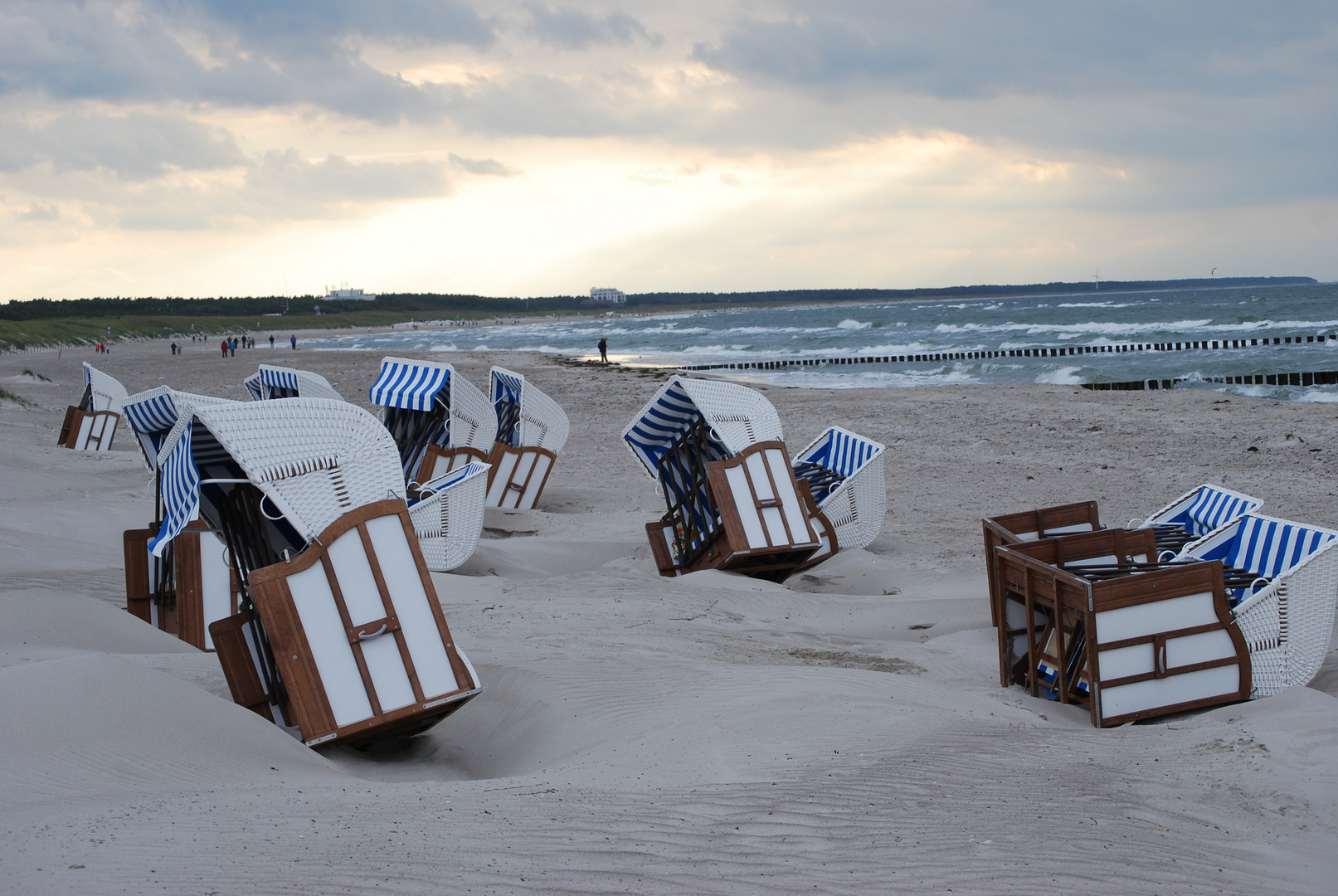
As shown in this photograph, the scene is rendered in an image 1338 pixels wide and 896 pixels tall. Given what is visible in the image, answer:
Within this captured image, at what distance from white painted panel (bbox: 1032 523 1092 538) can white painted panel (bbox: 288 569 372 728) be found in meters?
5.40

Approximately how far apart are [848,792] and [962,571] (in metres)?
5.65

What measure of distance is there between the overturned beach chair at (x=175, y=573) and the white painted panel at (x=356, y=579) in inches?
88.9

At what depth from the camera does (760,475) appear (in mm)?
9312

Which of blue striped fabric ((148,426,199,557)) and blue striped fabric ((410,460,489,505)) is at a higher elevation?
blue striped fabric ((148,426,199,557))

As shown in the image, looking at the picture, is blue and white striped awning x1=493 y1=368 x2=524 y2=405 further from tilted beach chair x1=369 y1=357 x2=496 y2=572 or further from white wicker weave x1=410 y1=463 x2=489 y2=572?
white wicker weave x1=410 y1=463 x2=489 y2=572

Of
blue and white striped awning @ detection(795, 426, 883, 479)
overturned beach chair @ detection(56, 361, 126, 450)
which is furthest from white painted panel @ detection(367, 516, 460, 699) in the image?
overturned beach chair @ detection(56, 361, 126, 450)

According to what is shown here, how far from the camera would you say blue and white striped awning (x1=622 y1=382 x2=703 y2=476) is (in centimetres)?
1038

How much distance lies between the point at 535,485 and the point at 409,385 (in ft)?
8.13

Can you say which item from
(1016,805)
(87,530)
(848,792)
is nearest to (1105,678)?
(1016,805)

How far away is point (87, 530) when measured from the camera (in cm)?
1055

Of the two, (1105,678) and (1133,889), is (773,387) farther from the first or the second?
(1133,889)

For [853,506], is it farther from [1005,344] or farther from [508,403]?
[1005,344]

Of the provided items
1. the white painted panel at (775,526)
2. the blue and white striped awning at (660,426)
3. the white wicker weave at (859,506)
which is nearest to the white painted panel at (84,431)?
the blue and white striped awning at (660,426)

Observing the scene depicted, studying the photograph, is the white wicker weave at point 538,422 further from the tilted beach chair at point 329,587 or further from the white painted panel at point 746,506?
the tilted beach chair at point 329,587
